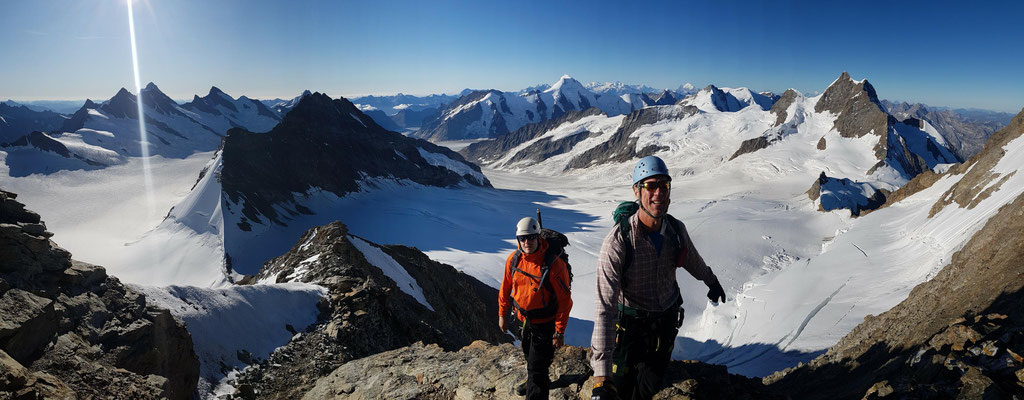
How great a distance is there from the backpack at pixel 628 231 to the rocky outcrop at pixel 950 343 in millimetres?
3334

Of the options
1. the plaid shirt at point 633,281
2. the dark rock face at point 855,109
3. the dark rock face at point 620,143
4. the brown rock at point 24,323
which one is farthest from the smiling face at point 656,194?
the dark rock face at point 620,143

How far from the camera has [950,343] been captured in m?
6.11

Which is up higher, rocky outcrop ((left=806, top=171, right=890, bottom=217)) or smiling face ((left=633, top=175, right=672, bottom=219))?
smiling face ((left=633, top=175, right=672, bottom=219))

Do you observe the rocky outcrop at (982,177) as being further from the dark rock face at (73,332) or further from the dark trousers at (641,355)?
the dark rock face at (73,332)

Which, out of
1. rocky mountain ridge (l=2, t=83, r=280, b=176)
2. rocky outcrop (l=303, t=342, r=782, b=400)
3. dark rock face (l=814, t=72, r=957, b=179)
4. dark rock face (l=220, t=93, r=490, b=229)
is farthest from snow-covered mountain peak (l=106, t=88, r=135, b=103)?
dark rock face (l=814, t=72, r=957, b=179)

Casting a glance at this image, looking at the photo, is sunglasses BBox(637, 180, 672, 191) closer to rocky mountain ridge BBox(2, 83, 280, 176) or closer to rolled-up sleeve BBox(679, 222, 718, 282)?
rolled-up sleeve BBox(679, 222, 718, 282)

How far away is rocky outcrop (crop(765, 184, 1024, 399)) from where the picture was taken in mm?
4766

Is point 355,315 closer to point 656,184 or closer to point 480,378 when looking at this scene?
point 480,378

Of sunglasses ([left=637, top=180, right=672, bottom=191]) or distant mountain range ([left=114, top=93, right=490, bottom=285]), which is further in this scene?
distant mountain range ([left=114, top=93, right=490, bottom=285])

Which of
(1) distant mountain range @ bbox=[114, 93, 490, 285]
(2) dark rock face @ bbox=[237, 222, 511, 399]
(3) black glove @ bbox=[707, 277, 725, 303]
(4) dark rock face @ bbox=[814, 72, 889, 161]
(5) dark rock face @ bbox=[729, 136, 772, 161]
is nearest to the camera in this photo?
(3) black glove @ bbox=[707, 277, 725, 303]

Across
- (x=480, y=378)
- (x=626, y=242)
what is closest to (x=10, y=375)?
(x=480, y=378)

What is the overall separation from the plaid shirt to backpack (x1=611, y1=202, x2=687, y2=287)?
34 millimetres

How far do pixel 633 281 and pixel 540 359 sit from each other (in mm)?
2061

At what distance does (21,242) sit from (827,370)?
53.0 ft
